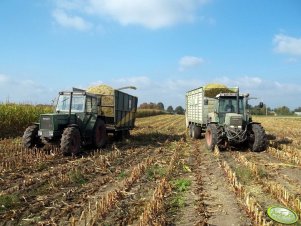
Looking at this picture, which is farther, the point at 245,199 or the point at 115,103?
the point at 115,103

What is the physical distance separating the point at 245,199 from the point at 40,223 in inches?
139

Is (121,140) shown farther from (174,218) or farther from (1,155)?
(174,218)

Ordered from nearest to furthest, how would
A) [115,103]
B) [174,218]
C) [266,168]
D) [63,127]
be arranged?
[174,218]
[266,168]
[63,127]
[115,103]

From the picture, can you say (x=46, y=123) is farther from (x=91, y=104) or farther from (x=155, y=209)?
(x=155, y=209)

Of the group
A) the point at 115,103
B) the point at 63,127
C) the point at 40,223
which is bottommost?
the point at 40,223

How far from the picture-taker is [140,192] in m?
7.32

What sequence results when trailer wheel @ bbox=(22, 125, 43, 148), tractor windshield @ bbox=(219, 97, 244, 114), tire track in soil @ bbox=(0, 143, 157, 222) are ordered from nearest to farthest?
tire track in soil @ bbox=(0, 143, 157, 222)
trailer wheel @ bbox=(22, 125, 43, 148)
tractor windshield @ bbox=(219, 97, 244, 114)

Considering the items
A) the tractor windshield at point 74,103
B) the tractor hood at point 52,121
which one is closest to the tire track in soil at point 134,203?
the tractor hood at point 52,121

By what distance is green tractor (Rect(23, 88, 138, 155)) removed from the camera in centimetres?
1166

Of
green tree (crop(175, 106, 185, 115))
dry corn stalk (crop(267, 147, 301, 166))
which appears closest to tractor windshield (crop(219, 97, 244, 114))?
dry corn stalk (crop(267, 147, 301, 166))

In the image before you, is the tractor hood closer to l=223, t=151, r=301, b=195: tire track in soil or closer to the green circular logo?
l=223, t=151, r=301, b=195: tire track in soil

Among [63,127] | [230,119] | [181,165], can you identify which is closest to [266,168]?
[181,165]

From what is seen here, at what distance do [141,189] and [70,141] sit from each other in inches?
177

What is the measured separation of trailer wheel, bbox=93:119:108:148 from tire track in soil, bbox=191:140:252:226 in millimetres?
4597
